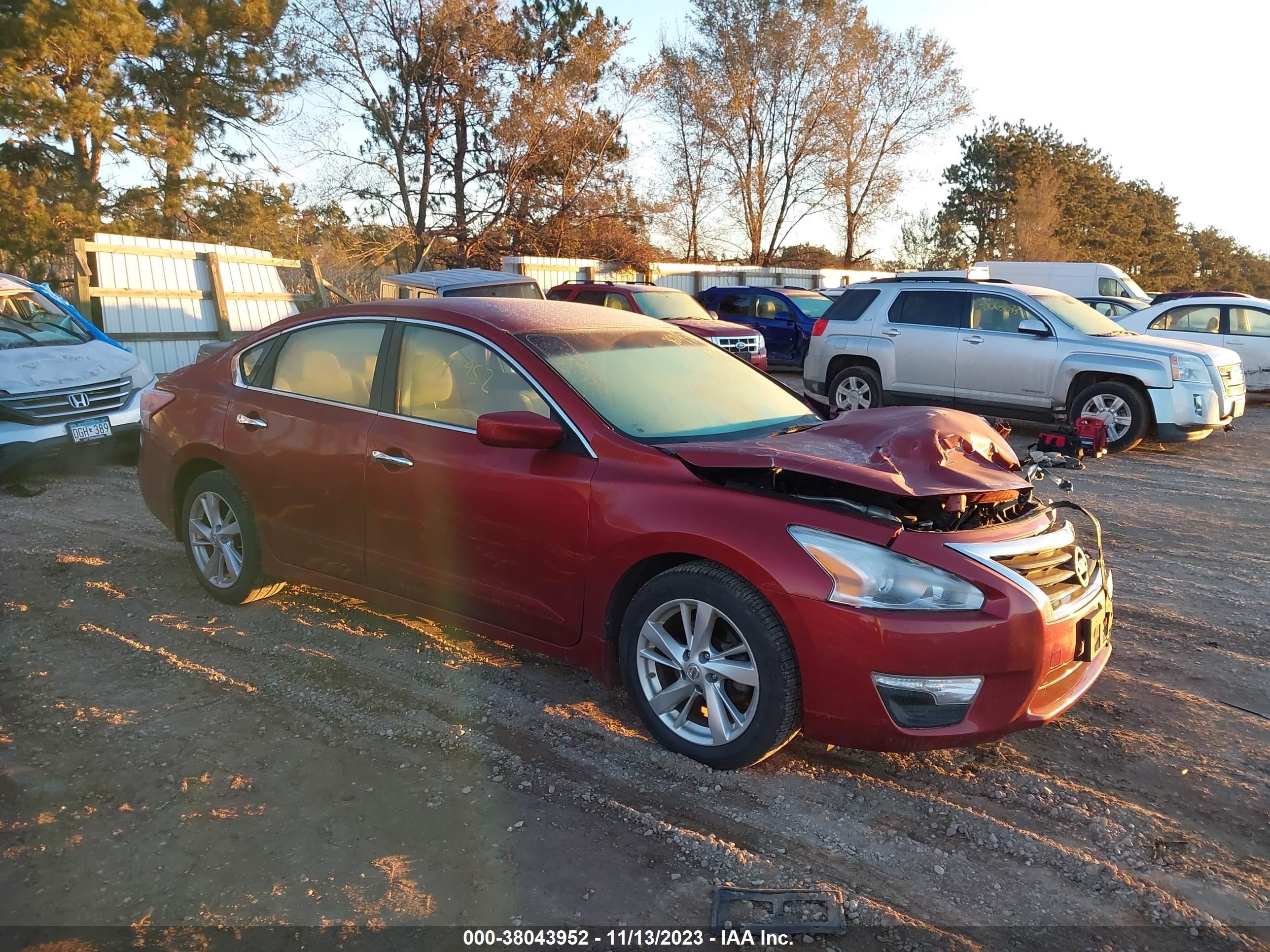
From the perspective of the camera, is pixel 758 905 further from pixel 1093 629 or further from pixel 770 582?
pixel 1093 629

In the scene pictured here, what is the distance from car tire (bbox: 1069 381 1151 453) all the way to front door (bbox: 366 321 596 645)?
8.06m

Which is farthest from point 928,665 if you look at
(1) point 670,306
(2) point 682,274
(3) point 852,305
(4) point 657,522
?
(2) point 682,274

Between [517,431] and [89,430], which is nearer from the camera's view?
[517,431]

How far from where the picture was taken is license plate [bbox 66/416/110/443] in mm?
7719

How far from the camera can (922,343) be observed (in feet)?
36.7

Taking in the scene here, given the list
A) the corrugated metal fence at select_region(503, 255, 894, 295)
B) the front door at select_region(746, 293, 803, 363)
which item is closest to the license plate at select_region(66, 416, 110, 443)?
Answer: the corrugated metal fence at select_region(503, 255, 894, 295)

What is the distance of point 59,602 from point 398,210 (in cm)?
2387

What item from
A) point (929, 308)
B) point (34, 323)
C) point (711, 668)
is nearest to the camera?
point (711, 668)

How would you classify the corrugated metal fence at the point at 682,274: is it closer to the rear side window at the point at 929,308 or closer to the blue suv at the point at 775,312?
the blue suv at the point at 775,312

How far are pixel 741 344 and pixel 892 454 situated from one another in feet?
37.7

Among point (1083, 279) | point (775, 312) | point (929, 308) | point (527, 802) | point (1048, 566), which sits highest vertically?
point (1083, 279)

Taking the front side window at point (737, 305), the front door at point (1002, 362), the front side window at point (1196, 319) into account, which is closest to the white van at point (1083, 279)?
the front side window at point (737, 305)

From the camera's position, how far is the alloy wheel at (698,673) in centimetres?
318

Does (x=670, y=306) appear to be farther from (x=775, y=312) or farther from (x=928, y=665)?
(x=928, y=665)
